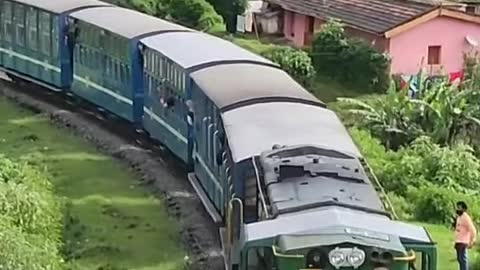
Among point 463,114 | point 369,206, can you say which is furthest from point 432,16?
point 369,206

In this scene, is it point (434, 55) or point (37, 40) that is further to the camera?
point (434, 55)

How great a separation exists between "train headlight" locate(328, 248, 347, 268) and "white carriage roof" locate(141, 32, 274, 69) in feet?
29.5

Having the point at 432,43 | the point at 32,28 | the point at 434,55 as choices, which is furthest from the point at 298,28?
the point at 32,28

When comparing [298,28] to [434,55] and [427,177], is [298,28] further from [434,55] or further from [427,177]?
[427,177]

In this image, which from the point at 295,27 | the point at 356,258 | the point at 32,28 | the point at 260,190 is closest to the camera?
the point at 356,258

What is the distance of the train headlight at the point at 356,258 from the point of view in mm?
8898

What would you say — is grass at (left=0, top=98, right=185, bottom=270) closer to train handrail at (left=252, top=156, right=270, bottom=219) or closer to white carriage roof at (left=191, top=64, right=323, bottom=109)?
white carriage roof at (left=191, top=64, right=323, bottom=109)

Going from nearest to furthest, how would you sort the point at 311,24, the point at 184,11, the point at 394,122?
1. the point at 394,122
2. the point at 311,24
3. the point at 184,11

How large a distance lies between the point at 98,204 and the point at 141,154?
3.41m

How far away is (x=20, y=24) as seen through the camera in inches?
1045

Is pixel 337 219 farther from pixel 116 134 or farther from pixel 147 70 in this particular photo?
pixel 116 134

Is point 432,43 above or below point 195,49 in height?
below

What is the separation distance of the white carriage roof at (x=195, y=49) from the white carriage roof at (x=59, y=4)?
4.83 m

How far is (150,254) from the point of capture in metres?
14.5
